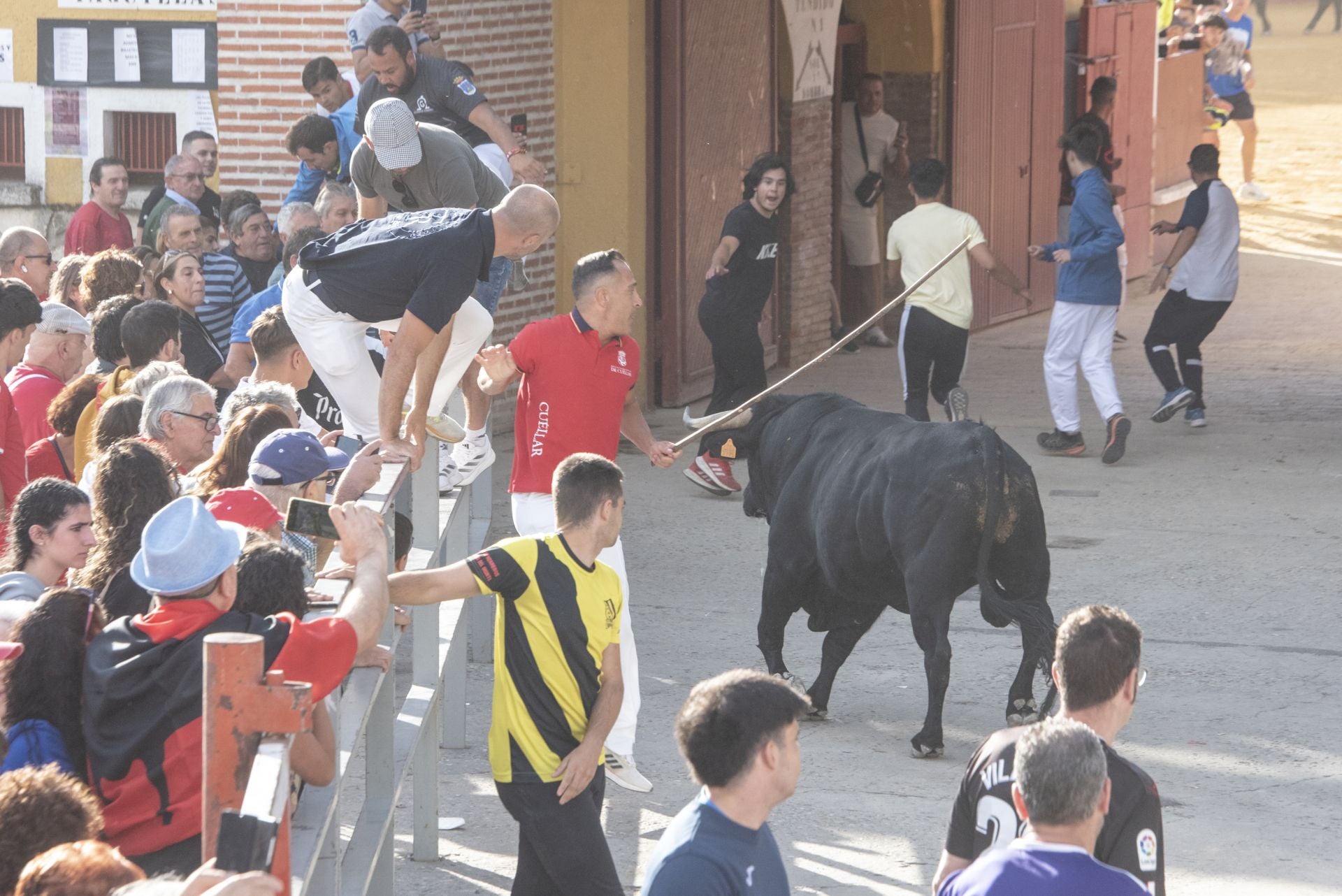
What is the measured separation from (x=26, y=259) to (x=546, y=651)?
16.6ft

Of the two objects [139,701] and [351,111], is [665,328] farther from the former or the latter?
[139,701]

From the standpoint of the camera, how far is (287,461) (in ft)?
16.5

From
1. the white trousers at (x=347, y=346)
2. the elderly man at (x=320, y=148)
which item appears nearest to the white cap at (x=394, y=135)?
the white trousers at (x=347, y=346)

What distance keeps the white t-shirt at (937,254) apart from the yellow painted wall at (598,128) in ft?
8.18

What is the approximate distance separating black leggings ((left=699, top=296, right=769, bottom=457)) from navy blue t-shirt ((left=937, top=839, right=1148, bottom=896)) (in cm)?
867

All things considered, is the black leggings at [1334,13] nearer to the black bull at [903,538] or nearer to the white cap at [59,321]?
the black bull at [903,538]

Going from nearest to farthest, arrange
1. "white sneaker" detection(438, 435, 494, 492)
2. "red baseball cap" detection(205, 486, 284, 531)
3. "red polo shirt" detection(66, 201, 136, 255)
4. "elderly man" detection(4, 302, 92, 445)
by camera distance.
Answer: "red baseball cap" detection(205, 486, 284, 531) → "elderly man" detection(4, 302, 92, 445) → "white sneaker" detection(438, 435, 494, 492) → "red polo shirt" detection(66, 201, 136, 255)

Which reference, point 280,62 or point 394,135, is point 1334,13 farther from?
point 394,135

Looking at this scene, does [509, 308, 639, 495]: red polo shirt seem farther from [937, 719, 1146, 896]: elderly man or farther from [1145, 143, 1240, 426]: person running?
[1145, 143, 1240, 426]: person running

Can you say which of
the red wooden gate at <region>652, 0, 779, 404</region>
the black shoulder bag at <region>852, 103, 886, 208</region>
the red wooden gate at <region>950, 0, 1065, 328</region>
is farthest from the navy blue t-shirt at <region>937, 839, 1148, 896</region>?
the red wooden gate at <region>950, 0, 1065, 328</region>

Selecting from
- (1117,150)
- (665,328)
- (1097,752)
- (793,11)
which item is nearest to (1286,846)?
(1097,752)

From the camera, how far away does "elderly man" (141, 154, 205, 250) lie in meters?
11.2

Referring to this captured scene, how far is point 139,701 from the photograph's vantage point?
3789 mm

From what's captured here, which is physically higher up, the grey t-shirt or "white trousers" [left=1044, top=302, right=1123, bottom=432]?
the grey t-shirt
